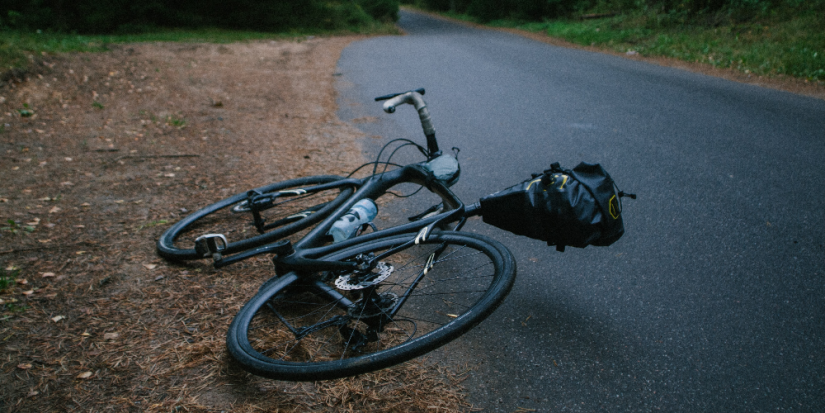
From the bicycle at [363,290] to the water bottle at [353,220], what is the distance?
4 centimetres

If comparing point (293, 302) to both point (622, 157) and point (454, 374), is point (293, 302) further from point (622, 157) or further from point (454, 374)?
point (622, 157)

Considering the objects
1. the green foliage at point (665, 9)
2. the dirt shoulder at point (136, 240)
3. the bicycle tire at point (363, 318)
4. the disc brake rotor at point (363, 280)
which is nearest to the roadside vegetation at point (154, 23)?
the dirt shoulder at point (136, 240)

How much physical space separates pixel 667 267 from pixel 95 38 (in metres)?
16.2

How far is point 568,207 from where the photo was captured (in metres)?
2.34

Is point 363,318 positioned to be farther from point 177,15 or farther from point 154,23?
point 177,15

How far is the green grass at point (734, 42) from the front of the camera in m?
8.37

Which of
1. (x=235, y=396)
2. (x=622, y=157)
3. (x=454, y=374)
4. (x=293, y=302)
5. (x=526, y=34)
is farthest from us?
(x=526, y=34)

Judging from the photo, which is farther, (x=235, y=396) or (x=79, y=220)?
(x=79, y=220)

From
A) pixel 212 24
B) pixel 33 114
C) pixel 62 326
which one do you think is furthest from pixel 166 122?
pixel 212 24

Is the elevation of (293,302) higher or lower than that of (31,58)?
lower

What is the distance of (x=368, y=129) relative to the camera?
6.29 m

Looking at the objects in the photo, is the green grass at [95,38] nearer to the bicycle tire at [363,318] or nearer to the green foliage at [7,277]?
the green foliage at [7,277]

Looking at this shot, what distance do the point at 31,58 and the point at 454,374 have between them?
968 cm

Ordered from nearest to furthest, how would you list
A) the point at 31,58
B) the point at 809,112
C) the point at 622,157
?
the point at 622,157 < the point at 809,112 < the point at 31,58
